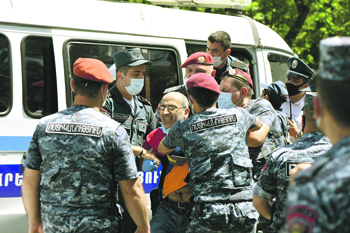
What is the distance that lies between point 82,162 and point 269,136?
2.08 m

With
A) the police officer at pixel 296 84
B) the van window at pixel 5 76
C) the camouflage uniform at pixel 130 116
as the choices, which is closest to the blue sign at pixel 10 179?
the van window at pixel 5 76

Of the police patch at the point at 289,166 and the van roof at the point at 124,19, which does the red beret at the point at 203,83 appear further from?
the van roof at the point at 124,19

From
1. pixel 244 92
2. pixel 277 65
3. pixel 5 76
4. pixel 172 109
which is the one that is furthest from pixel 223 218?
pixel 277 65

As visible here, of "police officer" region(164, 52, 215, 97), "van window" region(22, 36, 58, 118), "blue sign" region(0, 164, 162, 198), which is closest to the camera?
"blue sign" region(0, 164, 162, 198)

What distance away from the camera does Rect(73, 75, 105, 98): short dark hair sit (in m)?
2.77

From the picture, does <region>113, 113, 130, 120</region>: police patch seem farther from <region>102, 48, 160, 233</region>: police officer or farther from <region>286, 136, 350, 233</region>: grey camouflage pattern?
<region>286, 136, 350, 233</region>: grey camouflage pattern

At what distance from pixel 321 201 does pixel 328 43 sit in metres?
0.46

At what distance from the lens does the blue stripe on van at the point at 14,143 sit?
4113mm

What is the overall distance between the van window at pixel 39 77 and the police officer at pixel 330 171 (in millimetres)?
3620

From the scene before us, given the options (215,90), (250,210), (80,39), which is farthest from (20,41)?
(250,210)

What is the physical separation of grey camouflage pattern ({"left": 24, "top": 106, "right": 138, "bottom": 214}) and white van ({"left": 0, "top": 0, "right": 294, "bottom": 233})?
167 cm

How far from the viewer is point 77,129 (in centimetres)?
264

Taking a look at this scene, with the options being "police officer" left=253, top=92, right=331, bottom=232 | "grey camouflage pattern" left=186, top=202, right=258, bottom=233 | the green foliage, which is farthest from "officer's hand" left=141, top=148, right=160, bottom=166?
the green foliage

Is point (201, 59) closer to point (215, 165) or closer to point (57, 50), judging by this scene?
point (57, 50)
